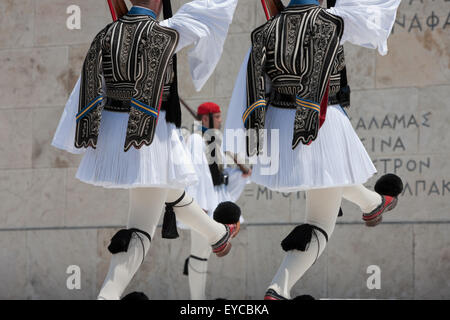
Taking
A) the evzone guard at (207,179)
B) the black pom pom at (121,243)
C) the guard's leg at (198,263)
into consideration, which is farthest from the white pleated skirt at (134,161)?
the guard's leg at (198,263)

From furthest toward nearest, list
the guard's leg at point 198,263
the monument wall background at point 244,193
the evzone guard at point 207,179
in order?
the monument wall background at point 244,193, the guard's leg at point 198,263, the evzone guard at point 207,179

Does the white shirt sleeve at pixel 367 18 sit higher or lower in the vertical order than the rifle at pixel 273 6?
lower

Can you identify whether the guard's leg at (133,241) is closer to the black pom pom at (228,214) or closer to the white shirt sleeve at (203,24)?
the black pom pom at (228,214)

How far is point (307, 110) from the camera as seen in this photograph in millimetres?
4559

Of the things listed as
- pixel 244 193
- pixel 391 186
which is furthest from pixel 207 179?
pixel 391 186

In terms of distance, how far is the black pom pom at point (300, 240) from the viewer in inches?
183

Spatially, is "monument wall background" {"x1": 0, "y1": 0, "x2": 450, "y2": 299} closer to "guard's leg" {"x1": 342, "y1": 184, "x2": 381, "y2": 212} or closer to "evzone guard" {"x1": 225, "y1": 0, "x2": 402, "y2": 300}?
"guard's leg" {"x1": 342, "y1": 184, "x2": 381, "y2": 212}

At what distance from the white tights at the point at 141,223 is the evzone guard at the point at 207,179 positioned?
1.97 meters

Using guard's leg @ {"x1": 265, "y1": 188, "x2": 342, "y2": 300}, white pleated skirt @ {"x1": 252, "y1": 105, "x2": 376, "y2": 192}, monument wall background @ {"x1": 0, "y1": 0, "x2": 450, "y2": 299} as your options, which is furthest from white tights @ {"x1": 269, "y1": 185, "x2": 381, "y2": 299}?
monument wall background @ {"x1": 0, "y1": 0, "x2": 450, "y2": 299}

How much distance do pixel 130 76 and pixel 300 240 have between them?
137 cm

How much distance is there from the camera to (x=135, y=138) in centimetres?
466
